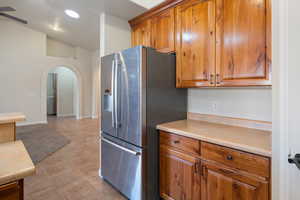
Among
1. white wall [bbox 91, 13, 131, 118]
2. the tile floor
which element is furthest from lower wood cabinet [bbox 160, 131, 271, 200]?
white wall [bbox 91, 13, 131, 118]

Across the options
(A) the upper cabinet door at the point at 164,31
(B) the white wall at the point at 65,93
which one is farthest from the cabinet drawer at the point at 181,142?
(B) the white wall at the point at 65,93

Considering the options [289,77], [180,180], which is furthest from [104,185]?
[289,77]

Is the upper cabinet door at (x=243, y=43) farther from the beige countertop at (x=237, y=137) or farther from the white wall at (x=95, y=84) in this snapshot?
the white wall at (x=95, y=84)

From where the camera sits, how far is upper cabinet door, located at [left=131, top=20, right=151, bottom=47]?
8.08 feet

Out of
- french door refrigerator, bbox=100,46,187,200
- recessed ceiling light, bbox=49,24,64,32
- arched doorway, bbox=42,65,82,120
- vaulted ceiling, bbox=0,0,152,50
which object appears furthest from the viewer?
arched doorway, bbox=42,65,82,120

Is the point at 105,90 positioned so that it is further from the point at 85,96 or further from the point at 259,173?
the point at 85,96

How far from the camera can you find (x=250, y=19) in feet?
4.84

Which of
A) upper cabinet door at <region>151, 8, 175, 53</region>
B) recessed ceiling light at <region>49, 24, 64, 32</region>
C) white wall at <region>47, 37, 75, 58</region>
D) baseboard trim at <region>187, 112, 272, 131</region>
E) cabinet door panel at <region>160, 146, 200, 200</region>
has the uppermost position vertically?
recessed ceiling light at <region>49, 24, 64, 32</region>

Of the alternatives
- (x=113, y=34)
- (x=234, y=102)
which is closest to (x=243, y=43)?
(x=234, y=102)

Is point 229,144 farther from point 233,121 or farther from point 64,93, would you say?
point 64,93

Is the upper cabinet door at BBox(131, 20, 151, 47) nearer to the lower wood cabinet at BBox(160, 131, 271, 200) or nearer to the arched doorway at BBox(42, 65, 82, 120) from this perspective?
the lower wood cabinet at BBox(160, 131, 271, 200)

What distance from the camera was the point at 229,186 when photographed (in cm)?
133

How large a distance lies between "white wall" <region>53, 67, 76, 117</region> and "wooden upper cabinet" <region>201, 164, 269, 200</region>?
7795 millimetres

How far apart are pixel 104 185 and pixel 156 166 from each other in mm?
937
